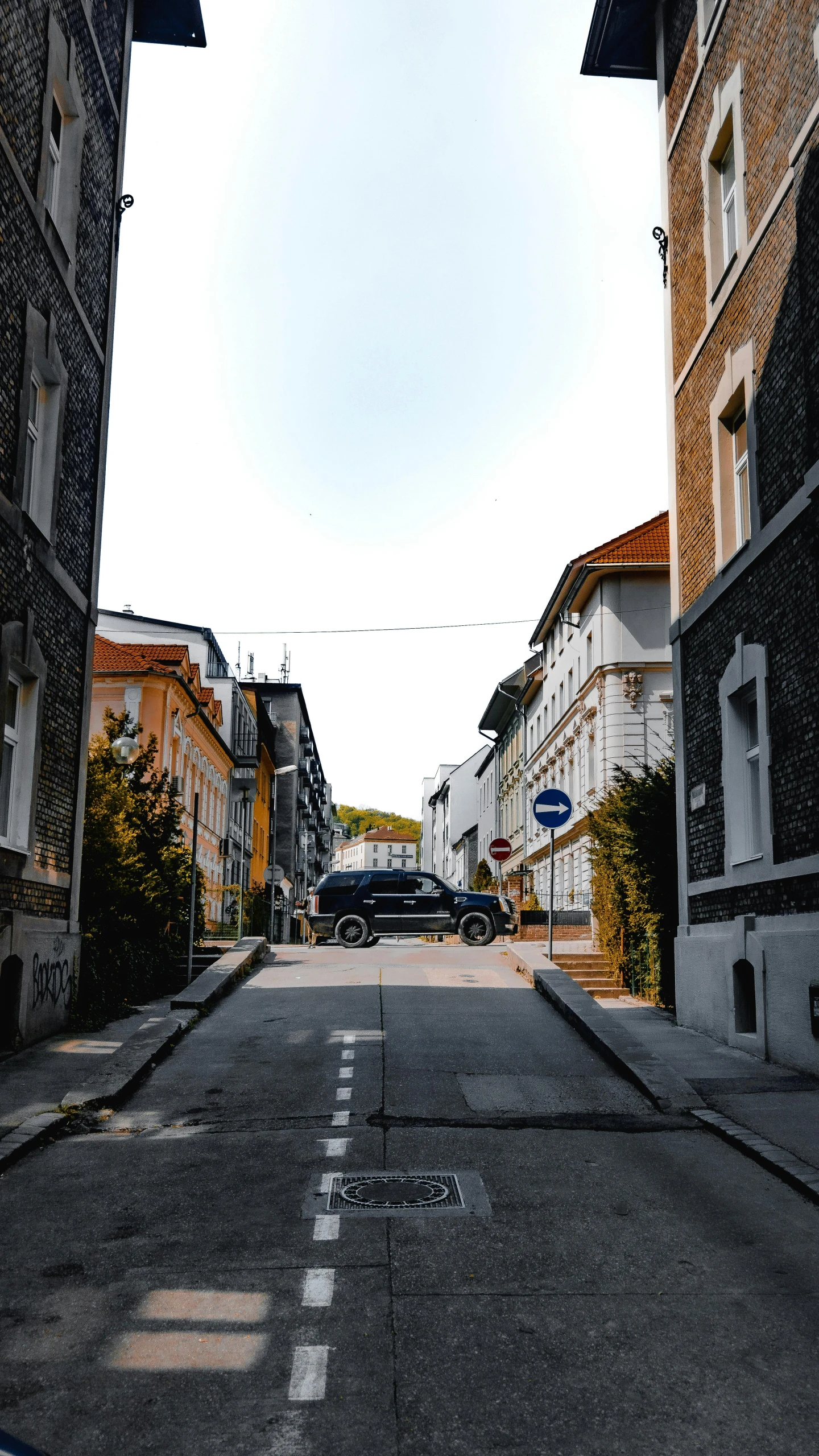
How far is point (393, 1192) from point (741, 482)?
10.5 meters

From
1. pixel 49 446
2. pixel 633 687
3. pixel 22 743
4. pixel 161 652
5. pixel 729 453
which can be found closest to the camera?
pixel 22 743

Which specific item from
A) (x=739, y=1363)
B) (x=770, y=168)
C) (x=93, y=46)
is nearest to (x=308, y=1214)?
(x=739, y=1363)

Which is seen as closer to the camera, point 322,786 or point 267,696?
point 267,696

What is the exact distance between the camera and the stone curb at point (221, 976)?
16047mm

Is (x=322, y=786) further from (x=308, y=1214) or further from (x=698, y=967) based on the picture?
(x=308, y=1214)

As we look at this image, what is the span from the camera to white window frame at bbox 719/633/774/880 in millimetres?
13258

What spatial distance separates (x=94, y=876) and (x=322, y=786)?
10041cm

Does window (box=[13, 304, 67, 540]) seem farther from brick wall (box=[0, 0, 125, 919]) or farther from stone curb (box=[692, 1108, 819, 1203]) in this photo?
stone curb (box=[692, 1108, 819, 1203])

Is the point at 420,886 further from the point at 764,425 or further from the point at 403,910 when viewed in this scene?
the point at 764,425

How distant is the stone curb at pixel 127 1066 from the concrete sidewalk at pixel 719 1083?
4.38 m

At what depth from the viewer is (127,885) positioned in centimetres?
1838

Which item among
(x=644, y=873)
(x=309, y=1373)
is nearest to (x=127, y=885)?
(x=644, y=873)

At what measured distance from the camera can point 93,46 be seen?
16016 mm

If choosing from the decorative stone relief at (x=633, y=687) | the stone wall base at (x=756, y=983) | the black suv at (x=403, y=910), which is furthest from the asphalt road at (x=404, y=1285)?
the decorative stone relief at (x=633, y=687)
